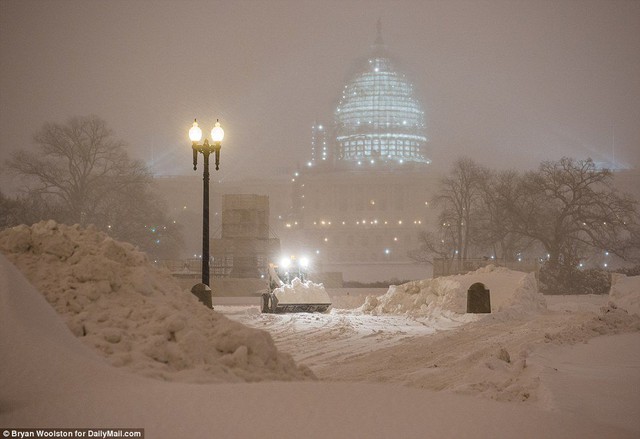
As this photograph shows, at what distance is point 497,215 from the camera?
44.4 meters

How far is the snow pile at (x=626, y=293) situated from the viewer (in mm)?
16011

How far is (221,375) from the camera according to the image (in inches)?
248

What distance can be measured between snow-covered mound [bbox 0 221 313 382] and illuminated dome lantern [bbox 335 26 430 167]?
424ft

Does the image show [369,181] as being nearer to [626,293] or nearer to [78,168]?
[78,168]

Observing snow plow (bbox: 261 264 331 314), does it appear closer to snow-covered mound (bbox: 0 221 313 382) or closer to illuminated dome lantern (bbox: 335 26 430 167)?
snow-covered mound (bbox: 0 221 313 382)

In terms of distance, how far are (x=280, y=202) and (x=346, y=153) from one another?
21.1 meters

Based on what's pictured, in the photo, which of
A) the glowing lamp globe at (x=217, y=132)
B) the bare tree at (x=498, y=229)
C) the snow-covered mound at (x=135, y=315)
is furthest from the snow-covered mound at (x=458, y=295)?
the bare tree at (x=498, y=229)

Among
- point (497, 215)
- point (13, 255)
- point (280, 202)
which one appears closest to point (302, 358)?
point (13, 255)

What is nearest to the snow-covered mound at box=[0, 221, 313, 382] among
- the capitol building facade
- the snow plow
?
the snow plow

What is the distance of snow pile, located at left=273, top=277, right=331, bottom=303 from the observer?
843 inches

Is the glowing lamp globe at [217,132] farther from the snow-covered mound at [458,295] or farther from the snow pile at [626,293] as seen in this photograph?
the snow pile at [626,293]

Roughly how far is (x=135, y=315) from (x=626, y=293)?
13.1 meters

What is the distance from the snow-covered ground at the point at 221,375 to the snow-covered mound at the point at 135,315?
17 mm

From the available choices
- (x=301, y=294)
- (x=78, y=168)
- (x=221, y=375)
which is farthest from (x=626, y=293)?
(x=78, y=168)
